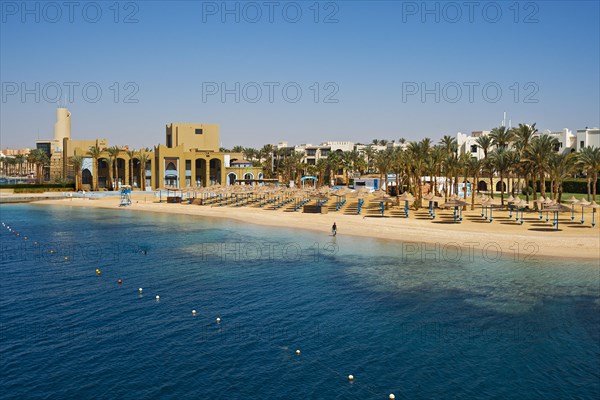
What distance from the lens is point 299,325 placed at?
2264 centimetres

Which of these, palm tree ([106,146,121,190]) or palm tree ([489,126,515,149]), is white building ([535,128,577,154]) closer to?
palm tree ([489,126,515,149])

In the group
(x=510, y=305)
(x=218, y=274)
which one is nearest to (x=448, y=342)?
(x=510, y=305)

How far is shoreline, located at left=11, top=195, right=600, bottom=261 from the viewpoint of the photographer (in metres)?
39.4

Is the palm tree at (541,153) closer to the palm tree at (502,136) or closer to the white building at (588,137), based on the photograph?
the palm tree at (502,136)

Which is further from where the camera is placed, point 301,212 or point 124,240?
point 301,212

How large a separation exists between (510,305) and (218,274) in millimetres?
16581

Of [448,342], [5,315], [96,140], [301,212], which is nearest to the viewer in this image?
[448,342]

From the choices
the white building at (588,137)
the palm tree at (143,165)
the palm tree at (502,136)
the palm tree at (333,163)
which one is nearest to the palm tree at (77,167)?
the palm tree at (143,165)

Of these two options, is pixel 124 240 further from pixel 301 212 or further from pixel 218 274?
pixel 301 212

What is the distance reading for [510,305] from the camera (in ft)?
83.0

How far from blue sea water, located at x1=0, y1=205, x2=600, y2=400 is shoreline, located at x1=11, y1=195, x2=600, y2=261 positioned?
152cm

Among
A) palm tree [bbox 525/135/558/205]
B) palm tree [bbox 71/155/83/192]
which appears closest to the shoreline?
palm tree [bbox 525/135/558/205]

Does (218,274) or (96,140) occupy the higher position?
(96,140)

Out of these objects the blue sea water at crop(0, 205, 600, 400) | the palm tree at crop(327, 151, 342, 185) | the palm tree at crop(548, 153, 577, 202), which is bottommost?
the blue sea water at crop(0, 205, 600, 400)
